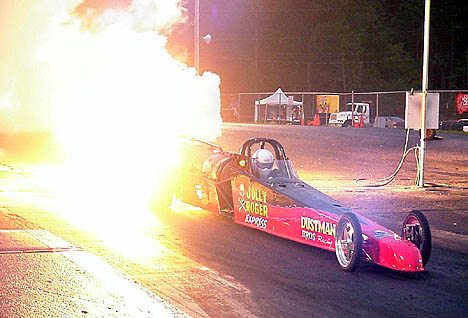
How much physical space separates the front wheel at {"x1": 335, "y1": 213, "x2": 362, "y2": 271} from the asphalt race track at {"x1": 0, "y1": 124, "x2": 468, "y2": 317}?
164 millimetres

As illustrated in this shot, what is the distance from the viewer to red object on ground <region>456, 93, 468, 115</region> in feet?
157

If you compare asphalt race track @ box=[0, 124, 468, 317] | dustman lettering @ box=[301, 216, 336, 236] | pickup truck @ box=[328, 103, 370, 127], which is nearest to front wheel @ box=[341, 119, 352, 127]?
pickup truck @ box=[328, 103, 370, 127]

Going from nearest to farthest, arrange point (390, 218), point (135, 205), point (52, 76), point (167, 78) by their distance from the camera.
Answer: point (390, 218) → point (135, 205) → point (167, 78) → point (52, 76)

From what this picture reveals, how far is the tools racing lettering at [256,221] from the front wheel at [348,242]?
2.10m

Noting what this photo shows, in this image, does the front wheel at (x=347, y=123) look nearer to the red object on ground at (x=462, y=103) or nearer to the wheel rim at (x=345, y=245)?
the red object on ground at (x=462, y=103)

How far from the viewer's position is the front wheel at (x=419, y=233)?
9383mm

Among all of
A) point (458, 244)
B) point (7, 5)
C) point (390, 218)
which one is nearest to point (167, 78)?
point (7, 5)

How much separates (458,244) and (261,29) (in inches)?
2791

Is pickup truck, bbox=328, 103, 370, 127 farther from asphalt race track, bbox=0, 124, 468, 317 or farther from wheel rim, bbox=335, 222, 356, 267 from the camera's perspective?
wheel rim, bbox=335, 222, 356, 267

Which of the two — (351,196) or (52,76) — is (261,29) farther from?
(351,196)

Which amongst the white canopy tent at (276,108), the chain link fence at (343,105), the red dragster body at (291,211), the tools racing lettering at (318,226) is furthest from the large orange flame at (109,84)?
the chain link fence at (343,105)

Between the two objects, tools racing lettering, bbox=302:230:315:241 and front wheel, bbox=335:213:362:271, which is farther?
tools racing lettering, bbox=302:230:315:241

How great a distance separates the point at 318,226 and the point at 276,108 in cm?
4942

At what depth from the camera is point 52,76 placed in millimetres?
28641
